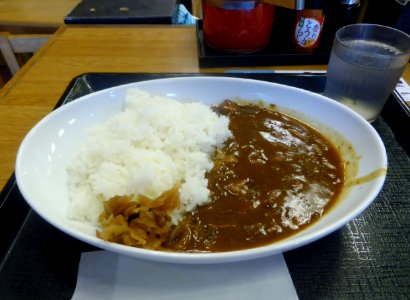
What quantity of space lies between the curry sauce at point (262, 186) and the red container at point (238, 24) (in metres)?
0.91

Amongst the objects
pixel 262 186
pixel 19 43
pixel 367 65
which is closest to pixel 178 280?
pixel 262 186

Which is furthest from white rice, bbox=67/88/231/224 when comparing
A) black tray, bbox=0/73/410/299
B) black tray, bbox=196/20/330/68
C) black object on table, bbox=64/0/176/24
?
black object on table, bbox=64/0/176/24

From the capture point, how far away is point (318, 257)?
3.94 ft

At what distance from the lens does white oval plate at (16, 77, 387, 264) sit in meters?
1.04

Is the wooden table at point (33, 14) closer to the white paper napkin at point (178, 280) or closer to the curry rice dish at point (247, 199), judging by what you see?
the curry rice dish at point (247, 199)

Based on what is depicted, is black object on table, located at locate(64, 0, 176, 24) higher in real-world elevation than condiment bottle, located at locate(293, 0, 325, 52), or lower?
lower

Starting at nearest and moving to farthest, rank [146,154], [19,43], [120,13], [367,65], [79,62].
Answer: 1. [146,154]
2. [367,65]
3. [79,62]
4. [120,13]
5. [19,43]

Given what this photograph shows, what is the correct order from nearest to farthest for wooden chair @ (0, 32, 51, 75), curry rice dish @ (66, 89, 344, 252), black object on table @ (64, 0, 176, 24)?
curry rice dish @ (66, 89, 344, 252) → black object on table @ (64, 0, 176, 24) → wooden chair @ (0, 32, 51, 75)

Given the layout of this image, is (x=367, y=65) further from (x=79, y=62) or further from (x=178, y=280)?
(x=79, y=62)

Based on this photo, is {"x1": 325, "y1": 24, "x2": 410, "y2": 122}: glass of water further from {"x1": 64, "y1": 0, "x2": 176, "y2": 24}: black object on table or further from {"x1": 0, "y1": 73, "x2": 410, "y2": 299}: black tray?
{"x1": 64, "y1": 0, "x2": 176, "y2": 24}: black object on table

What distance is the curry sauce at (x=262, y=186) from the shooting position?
120 cm

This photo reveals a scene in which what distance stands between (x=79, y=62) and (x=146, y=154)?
1.49 m

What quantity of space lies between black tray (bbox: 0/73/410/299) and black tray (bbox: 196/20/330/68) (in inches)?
54.1

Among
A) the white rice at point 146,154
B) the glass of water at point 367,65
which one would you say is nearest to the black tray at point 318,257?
the white rice at point 146,154
